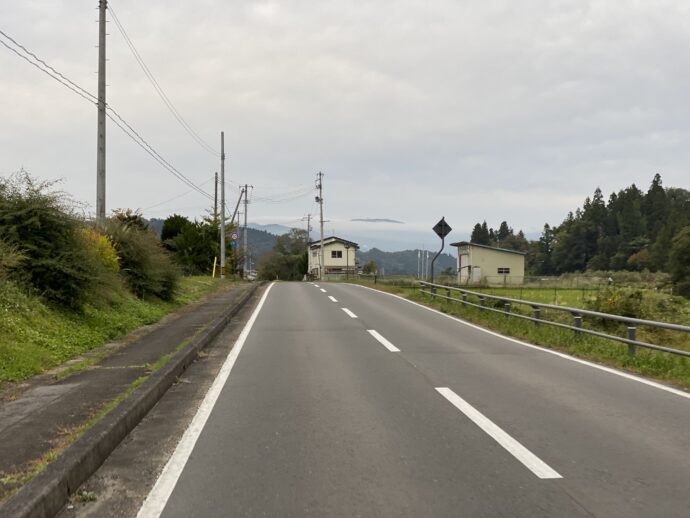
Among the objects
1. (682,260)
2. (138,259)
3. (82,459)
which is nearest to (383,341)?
(82,459)

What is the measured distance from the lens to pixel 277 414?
563cm

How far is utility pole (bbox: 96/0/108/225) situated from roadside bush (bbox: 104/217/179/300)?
57cm

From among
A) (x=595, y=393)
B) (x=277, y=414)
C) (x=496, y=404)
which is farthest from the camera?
(x=595, y=393)

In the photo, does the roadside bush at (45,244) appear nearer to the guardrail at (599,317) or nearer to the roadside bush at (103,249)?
the roadside bush at (103,249)

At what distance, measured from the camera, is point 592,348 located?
9938 mm

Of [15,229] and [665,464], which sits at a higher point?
[15,229]

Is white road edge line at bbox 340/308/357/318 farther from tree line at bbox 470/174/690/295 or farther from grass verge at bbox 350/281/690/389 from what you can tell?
tree line at bbox 470/174/690/295

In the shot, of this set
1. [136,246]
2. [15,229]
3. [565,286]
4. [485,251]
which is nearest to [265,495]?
[15,229]

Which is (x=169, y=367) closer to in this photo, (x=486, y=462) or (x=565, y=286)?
(x=486, y=462)

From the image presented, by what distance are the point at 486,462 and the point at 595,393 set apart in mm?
3141

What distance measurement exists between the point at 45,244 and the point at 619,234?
119365 millimetres

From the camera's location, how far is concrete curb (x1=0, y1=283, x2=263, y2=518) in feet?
10.7

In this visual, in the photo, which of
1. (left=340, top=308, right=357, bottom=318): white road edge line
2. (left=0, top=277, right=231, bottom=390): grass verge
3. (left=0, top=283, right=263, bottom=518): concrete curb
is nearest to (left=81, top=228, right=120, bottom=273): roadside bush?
(left=0, top=277, right=231, bottom=390): grass verge

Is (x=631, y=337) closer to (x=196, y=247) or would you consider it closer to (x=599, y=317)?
(x=599, y=317)
